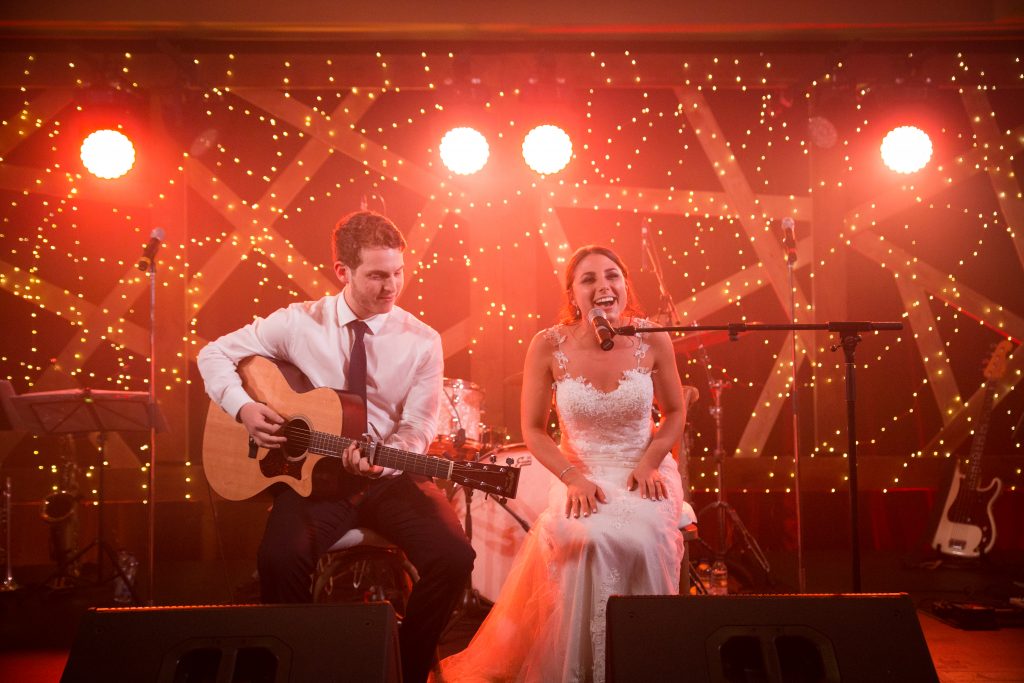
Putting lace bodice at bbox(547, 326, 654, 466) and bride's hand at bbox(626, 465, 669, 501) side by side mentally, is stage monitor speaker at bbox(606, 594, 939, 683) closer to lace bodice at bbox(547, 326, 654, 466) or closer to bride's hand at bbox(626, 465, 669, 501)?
bride's hand at bbox(626, 465, 669, 501)

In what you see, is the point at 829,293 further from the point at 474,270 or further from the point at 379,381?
the point at 379,381

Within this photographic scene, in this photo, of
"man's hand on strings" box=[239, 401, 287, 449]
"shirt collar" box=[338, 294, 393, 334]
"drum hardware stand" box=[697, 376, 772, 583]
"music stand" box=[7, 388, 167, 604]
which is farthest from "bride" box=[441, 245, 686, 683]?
"music stand" box=[7, 388, 167, 604]

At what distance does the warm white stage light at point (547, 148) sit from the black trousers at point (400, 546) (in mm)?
3415

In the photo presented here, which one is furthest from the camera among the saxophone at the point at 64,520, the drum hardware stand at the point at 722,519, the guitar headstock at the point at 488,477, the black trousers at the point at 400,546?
the drum hardware stand at the point at 722,519

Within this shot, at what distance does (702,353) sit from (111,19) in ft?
16.1

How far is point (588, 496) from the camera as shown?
128 inches

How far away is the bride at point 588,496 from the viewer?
3.13 meters

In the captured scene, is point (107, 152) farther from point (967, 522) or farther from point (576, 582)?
point (967, 522)

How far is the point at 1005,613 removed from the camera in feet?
15.1

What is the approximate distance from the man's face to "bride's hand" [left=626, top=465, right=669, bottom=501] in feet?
4.38

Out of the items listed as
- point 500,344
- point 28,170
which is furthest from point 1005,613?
point 28,170

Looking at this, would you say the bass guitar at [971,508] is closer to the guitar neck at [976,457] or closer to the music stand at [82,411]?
the guitar neck at [976,457]

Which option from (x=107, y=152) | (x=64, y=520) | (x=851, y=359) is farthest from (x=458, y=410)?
(x=107, y=152)

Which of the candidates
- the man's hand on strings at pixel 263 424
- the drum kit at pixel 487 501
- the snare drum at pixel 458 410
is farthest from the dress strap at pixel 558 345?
the man's hand on strings at pixel 263 424
